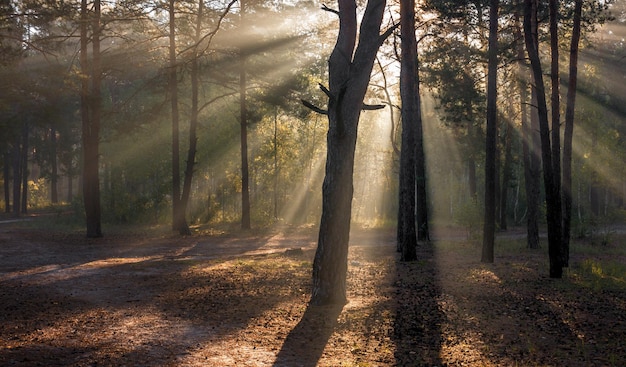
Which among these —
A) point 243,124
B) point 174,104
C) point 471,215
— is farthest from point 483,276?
point 243,124

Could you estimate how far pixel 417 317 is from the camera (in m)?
10.3

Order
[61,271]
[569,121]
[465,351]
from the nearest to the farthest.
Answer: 1. [465,351]
2. [61,271]
3. [569,121]

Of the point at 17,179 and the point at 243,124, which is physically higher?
the point at 243,124

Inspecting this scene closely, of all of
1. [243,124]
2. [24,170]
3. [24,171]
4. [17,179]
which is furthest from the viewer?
[24,170]

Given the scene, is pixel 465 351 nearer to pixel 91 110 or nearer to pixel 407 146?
pixel 407 146

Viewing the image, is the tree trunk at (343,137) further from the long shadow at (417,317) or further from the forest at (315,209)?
the long shadow at (417,317)

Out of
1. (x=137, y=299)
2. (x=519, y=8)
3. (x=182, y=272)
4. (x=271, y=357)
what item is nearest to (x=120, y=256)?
(x=182, y=272)

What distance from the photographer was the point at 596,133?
123 feet

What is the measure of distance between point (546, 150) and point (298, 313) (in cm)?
733

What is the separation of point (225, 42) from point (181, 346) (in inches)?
861

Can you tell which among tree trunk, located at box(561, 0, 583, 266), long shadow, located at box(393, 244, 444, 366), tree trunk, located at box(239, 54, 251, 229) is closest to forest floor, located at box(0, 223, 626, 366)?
long shadow, located at box(393, 244, 444, 366)

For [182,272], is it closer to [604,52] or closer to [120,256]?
[120,256]

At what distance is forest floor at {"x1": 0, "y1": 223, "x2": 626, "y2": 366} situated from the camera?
26.2ft

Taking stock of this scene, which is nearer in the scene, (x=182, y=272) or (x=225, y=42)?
(x=182, y=272)
